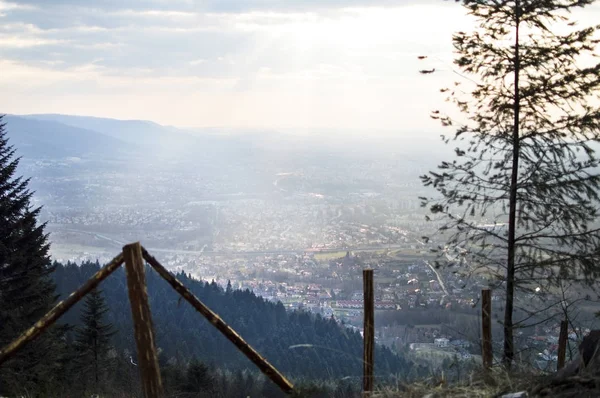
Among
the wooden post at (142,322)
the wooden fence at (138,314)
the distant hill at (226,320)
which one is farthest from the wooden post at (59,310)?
the distant hill at (226,320)

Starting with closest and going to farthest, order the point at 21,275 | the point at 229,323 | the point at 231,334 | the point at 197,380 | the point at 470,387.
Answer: the point at 231,334
the point at 470,387
the point at 21,275
the point at 197,380
the point at 229,323

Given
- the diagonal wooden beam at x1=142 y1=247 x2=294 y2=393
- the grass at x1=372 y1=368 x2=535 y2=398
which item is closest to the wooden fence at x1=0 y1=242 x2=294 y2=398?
the diagonal wooden beam at x1=142 y1=247 x2=294 y2=393

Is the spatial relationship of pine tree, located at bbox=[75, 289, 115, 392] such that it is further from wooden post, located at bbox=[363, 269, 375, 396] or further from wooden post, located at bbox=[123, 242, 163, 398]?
wooden post, located at bbox=[123, 242, 163, 398]

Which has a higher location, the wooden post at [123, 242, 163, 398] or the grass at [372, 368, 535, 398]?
the wooden post at [123, 242, 163, 398]

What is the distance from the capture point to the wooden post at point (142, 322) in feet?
14.3

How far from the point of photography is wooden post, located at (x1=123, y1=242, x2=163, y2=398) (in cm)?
436

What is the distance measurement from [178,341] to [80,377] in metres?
25.8

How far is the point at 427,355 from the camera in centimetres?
2955

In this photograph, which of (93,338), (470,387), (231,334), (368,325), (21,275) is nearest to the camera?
(231,334)

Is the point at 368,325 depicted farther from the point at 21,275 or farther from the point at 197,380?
the point at 197,380

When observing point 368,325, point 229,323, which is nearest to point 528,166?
point 368,325

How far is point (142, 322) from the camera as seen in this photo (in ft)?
14.3

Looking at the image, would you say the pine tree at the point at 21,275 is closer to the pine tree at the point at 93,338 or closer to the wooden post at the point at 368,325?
the pine tree at the point at 93,338

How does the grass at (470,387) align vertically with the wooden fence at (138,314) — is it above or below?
below
